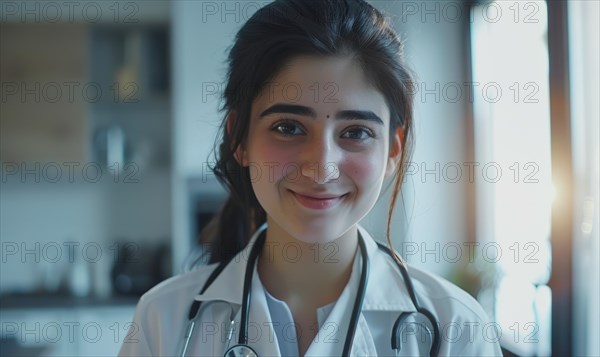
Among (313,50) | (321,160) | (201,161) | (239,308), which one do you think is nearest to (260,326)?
(239,308)

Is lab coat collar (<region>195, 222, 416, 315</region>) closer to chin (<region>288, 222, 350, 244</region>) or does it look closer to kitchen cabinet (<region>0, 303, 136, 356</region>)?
chin (<region>288, 222, 350, 244</region>)

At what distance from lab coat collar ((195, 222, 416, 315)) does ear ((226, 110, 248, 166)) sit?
130mm

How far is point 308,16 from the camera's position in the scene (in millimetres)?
864

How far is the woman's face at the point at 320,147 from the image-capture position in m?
0.84

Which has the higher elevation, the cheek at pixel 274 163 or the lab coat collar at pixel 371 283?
the cheek at pixel 274 163

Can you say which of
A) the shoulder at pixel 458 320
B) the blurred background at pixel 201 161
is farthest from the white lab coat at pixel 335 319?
the blurred background at pixel 201 161

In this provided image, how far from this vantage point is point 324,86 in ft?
2.76

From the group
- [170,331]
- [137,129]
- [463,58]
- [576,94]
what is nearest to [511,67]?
[463,58]

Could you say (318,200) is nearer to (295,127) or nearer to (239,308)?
(295,127)

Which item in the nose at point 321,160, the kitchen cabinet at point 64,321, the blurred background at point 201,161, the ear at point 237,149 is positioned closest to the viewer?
Answer: the nose at point 321,160

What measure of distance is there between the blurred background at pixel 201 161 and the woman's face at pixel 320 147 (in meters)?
0.39

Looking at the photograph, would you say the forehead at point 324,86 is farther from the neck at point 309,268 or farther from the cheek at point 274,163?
the neck at point 309,268

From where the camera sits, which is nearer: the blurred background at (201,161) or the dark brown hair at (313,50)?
the dark brown hair at (313,50)

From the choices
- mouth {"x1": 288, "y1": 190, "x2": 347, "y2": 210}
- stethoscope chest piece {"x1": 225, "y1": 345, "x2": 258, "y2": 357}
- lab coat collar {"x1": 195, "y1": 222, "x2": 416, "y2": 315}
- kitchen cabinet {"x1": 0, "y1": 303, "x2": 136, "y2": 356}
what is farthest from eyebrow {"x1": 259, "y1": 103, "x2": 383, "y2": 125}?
kitchen cabinet {"x1": 0, "y1": 303, "x2": 136, "y2": 356}
